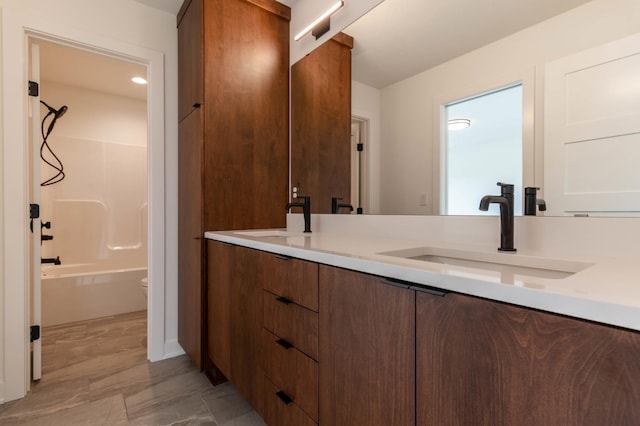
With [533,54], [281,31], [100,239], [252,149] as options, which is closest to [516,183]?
[533,54]

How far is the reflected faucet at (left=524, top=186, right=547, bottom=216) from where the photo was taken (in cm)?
103

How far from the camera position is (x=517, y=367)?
0.52m

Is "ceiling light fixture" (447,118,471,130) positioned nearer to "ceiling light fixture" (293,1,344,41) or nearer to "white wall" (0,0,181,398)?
"ceiling light fixture" (293,1,344,41)

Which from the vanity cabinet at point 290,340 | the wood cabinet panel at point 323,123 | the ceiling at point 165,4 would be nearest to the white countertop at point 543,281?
the vanity cabinet at point 290,340

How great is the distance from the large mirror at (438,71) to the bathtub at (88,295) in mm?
2666

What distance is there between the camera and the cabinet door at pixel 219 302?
5.08 ft

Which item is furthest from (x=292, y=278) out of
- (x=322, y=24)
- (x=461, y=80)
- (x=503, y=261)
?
(x=322, y=24)

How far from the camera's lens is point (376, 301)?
78 cm

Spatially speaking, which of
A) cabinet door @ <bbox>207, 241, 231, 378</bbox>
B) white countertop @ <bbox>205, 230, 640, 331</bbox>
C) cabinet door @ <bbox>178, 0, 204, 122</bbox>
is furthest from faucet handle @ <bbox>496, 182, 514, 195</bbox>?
cabinet door @ <bbox>178, 0, 204, 122</bbox>

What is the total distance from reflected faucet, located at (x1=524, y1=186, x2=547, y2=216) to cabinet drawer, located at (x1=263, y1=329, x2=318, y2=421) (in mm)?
885

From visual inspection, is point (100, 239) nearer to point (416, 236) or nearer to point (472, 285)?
point (416, 236)

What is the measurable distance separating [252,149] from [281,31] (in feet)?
3.03

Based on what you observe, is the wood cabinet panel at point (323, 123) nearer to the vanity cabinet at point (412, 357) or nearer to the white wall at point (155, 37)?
the vanity cabinet at point (412, 357)

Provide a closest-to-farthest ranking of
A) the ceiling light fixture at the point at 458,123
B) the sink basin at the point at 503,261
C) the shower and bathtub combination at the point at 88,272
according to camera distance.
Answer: the sink basin at the point at 503,261 → the ceiling light fixture at the point at 458,123 → the shower and bathtub combination at the point at 88,272
